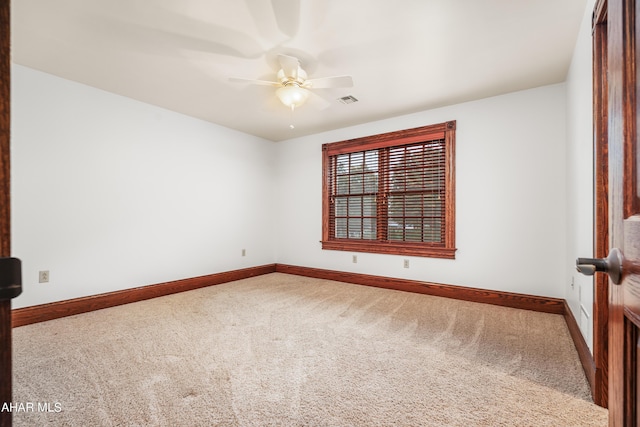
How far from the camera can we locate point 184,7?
6.59ft

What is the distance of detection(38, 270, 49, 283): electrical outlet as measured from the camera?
286cm

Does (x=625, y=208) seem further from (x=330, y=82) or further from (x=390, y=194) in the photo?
(x=390, y=194)

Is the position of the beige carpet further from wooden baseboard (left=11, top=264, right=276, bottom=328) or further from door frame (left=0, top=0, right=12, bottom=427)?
door frame (left=0, top=0, right=12, bottom=427)

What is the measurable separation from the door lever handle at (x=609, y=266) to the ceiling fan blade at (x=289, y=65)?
8.12 feet

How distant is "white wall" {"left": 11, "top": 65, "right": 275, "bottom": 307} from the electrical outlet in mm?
33

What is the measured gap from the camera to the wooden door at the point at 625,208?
0.58 meters

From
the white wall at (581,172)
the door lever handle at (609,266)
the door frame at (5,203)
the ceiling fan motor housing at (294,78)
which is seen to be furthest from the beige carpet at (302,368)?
the ceiling fan motor housing at (294,78)

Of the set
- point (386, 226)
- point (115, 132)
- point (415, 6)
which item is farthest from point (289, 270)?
point (415, 6)

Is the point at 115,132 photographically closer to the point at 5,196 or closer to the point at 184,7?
the point at 184,7

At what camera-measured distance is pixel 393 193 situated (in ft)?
13.7

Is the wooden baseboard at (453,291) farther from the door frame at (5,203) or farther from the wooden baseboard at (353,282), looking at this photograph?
the door frame at (5,203)

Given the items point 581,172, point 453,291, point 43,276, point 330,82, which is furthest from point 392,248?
point 43,276

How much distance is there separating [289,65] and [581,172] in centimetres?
245

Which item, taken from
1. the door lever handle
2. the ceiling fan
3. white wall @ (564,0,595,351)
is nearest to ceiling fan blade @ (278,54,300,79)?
the ceiling fan
